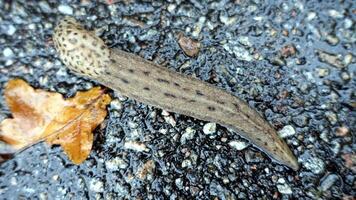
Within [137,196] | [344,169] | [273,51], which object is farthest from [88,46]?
[344,169]

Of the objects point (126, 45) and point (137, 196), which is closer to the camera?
point (137, 196)

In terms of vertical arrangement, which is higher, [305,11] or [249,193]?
[305,11]

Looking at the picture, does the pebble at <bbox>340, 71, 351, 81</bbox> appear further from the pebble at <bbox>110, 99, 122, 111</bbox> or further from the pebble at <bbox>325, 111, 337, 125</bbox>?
the pebble at <bbox>110, 99, 122, 111</bbox>

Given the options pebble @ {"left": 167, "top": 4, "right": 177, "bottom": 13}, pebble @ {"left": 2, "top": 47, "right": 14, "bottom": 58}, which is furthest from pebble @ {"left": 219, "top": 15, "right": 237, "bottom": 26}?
pebble @ {"left": 2, "top": 47, "right": 14, "bottom": 58}

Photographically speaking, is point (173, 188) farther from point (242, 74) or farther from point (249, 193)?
point (242, 74)

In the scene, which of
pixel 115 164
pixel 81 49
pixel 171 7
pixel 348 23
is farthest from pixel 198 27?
pixel 115 164

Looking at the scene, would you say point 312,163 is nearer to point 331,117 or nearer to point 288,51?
point 331,117

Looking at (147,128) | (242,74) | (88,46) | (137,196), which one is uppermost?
(88,46)
